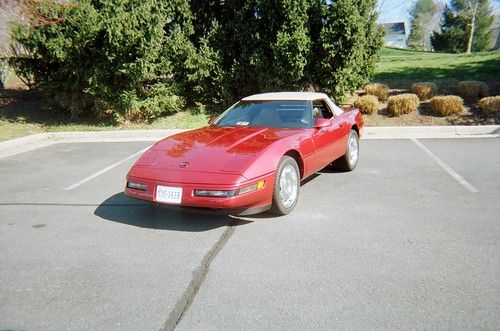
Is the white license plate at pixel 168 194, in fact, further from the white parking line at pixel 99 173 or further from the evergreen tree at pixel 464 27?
the evergreen tree at pixel 464 27

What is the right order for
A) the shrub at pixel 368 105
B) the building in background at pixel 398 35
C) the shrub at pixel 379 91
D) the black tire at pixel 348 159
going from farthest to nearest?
the building in background at pixel 398 35 → the shrub at pixel 379 91 → the shrub at pixel 368 105 → the black tire at pixel 348 159

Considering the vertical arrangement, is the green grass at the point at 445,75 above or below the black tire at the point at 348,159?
above

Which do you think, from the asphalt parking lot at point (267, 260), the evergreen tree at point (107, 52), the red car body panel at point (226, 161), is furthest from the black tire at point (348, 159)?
the evergreen tree at point (107, 52)

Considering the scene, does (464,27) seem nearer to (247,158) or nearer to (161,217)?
(247,158)

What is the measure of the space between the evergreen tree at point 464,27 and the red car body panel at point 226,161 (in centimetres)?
4094

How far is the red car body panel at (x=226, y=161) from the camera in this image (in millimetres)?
3488

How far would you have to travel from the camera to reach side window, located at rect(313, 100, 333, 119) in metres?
5.05

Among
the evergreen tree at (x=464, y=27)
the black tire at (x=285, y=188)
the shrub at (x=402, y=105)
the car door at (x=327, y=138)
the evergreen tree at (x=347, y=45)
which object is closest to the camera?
the black tire at (x=285, y=188)

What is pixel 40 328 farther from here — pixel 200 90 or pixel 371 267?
pixel 200 90

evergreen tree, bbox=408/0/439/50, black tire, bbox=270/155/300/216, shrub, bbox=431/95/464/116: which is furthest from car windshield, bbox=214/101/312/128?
evergreen tree, bbox=408/0/439/50

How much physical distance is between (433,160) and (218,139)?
3927mm

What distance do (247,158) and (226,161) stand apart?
0.21m

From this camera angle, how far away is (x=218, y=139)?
4.29 metres

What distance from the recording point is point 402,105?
979cm
